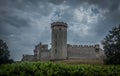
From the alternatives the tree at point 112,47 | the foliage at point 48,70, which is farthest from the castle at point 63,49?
the foliage at point 48,70

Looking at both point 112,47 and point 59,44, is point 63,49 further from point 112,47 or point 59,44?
point 112,47

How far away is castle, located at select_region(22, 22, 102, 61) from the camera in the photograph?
65438 mm

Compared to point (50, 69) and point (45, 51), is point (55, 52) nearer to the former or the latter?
point (45, 51)

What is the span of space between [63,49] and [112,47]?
2267cm

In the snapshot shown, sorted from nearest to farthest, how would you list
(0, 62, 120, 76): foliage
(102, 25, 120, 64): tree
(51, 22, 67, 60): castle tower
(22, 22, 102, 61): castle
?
1. (0, 62, 120, 76): foliage
2. (102, 25, 120, 64): tree
3. (51, 22, 67, 60): castle tower
4. (22, 22, 102, 61): castle

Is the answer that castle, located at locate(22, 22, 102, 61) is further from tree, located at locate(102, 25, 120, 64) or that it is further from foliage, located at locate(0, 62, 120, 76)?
foliage, located at locate(0, 62, 120, 76)

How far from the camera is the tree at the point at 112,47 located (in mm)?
42938

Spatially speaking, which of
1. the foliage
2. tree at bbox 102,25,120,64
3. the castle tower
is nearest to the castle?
the castle tower

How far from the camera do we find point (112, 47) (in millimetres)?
44750

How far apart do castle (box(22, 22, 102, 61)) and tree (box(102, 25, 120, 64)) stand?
1980 cm

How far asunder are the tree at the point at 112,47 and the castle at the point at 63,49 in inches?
780

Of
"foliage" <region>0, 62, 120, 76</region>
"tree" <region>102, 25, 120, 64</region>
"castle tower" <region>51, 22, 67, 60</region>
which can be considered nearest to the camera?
"foliage" <region>0, 62, 120, 76</region>

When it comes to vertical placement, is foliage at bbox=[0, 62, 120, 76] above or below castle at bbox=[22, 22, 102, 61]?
below

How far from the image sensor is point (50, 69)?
842 inches
